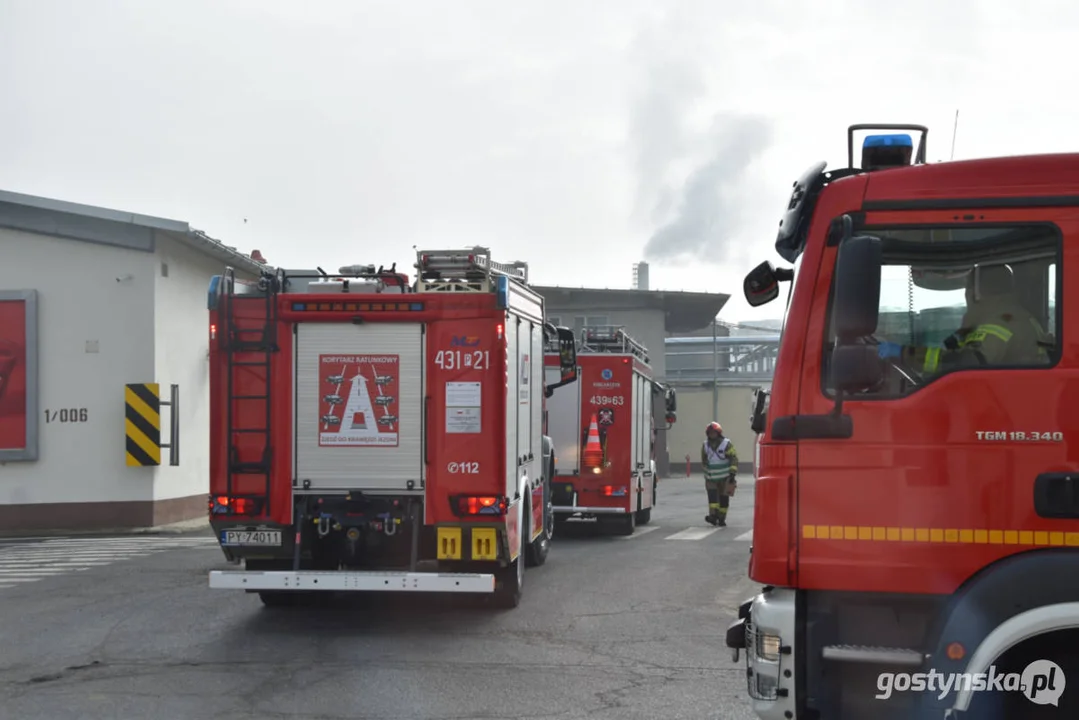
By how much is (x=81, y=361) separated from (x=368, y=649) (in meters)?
11.6

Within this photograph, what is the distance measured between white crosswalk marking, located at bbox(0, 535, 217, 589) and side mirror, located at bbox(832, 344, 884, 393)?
10289 millimetres

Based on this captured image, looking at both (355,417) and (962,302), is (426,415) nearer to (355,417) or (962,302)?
(355,417)

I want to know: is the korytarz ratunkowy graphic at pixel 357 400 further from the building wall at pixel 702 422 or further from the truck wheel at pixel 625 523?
the building wall at pixel 702 422

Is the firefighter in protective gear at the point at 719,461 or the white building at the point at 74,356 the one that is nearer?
the white building at the point at 74,356

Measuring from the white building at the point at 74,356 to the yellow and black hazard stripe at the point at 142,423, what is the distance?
7.3 inches

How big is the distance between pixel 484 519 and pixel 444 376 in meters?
1.21

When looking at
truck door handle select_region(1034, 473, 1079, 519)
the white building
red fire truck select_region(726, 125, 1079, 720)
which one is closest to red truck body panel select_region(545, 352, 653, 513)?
the white building

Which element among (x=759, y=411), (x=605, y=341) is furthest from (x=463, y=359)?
(x=605, y=341)

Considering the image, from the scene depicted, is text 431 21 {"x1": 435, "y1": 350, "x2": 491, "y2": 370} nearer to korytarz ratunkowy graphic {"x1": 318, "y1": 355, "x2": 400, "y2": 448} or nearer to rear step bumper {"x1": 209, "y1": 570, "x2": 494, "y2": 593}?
korytarz ratunkowy graphic {"x1": 318, "y1": 355, "x2": 400, "y2": 448}

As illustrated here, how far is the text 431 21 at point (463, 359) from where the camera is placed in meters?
9.97

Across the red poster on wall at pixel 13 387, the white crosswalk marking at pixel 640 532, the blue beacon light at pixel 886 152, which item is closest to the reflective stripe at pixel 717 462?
the white crosswalk marking at pixel 640 532

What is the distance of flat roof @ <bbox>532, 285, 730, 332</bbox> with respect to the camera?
48.3 m

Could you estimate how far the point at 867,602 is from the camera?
4688 millimetres

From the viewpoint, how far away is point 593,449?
1761 centimetres
